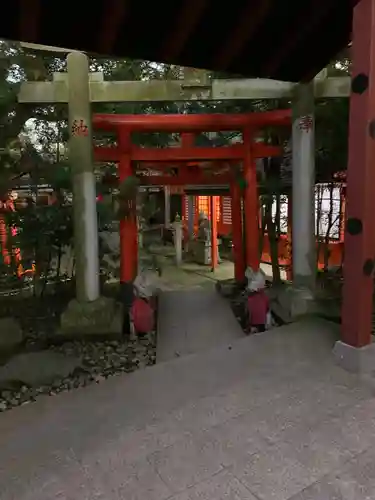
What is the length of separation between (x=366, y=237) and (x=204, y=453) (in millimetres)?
1558

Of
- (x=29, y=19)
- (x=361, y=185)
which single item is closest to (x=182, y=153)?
(x=29, y=19)

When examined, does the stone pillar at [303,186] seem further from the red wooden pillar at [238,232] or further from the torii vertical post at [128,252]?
the red wooden pillar at [238,232]

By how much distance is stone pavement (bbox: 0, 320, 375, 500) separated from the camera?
1480 mm

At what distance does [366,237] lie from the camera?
7.77 feet

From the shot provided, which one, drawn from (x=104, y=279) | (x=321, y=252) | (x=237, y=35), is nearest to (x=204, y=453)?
(x=237, y=35)

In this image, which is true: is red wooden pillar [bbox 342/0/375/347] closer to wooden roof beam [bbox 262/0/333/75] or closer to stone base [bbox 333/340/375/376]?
stone base [bbox 333/340/375/376]

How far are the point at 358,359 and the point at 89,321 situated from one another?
2684mm

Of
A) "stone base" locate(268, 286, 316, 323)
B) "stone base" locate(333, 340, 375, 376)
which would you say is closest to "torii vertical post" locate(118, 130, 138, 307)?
"stone base" locate(268, 286, 316, 323)

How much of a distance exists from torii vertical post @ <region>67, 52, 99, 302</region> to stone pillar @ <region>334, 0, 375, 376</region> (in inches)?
105

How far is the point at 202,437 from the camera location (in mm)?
1781

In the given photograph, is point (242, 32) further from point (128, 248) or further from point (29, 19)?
point (128, 248)

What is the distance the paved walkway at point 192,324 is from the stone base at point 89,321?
1.78 feet

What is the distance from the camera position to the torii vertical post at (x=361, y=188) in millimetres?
2244

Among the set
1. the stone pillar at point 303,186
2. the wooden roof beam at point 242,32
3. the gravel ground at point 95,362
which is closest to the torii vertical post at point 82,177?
the gravel ground at point 95,362
